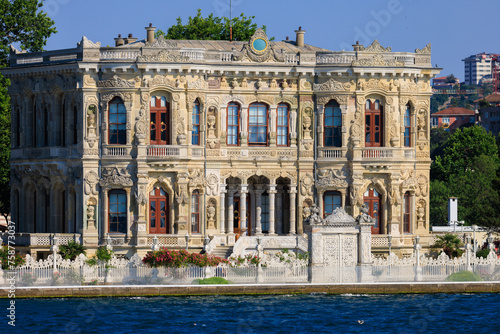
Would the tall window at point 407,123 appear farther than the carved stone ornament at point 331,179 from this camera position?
Yes

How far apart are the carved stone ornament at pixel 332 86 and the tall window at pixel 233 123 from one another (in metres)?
3.93

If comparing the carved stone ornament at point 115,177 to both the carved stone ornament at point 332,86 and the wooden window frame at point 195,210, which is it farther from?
the carved stone ornament at point 332,86

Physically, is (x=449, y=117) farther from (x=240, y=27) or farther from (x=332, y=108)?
(x=332, y=108)

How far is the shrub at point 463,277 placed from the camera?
57.7m

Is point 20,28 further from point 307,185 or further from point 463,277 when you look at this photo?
point 463,277

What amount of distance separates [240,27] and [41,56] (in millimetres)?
21100

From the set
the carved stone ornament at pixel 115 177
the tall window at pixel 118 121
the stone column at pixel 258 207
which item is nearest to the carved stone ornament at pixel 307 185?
the stone column at pixel 258 207

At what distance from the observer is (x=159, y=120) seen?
6481 centimetres

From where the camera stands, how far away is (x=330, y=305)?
54.9 meters

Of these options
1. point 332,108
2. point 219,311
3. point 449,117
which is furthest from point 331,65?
point 449,117

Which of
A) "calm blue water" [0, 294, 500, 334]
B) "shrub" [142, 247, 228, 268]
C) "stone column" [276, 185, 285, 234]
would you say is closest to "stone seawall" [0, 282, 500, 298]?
"calm blue water" [0, 294, 500, 334]

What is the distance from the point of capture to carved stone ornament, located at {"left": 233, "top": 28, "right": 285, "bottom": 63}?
65.7 m

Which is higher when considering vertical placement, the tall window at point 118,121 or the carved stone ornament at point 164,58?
the carved stone ornament at point 164,58

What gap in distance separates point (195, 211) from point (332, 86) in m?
8.78
